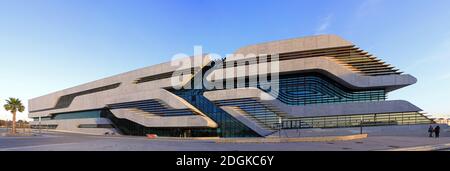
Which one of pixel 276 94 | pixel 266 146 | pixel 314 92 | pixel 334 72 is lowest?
pixel 266 146

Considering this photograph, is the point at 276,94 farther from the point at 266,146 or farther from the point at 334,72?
the point at 266,146

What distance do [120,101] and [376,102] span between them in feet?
138

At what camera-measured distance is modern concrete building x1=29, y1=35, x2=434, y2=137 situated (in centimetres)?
3484

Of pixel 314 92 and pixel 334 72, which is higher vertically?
pixel 334 72

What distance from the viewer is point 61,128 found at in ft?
224

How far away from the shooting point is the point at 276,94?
128ft

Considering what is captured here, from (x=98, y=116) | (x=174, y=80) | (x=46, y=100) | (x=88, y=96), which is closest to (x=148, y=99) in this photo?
(x=174, y=80)

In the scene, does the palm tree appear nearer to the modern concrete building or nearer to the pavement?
the modern concrete building

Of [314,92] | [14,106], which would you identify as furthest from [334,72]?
[14,106]

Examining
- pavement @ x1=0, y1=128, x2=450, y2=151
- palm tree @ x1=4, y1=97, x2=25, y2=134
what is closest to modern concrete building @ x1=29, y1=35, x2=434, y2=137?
pavement @ x1=0, y1=128, x2=450, y2=151

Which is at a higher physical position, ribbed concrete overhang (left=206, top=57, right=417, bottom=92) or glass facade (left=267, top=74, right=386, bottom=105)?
ribbed concrete overhang (left=206, top=57, right=417, bottom=92)

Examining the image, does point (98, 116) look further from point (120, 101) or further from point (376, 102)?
point (376, 102)

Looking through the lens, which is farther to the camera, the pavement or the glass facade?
the glass facade

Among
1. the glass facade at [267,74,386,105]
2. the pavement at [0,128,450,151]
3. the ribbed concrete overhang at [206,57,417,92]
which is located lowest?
the pavement at [0,128,450,151]
